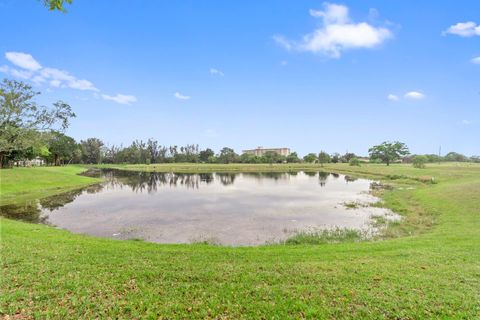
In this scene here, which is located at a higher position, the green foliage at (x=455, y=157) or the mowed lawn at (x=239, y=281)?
the green foliage at (x=455, y=157)

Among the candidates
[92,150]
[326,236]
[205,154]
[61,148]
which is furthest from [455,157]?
[92,150]

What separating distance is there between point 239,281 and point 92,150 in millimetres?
135334

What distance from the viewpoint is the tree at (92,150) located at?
120 m

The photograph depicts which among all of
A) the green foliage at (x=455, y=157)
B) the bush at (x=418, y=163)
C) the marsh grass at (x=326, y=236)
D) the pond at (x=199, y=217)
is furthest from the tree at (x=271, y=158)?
the marsh grass at (x=326, y=236)

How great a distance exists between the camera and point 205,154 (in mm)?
131875

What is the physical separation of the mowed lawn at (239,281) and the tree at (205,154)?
120732mm

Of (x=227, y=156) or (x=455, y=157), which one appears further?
(x=455, y=157)

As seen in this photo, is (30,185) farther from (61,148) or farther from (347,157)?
(347,157)

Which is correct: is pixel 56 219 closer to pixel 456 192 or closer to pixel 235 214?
pixel 235 214

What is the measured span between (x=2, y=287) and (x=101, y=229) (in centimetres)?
1034

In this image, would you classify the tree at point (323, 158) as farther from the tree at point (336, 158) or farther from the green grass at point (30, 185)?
the green grass at point (30, 185)

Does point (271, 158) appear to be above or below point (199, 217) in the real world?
above

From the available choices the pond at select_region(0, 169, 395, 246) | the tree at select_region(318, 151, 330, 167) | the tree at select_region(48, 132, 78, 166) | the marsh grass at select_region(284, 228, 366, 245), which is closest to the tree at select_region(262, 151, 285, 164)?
the tree at select_region(318, 151, 330, 167)

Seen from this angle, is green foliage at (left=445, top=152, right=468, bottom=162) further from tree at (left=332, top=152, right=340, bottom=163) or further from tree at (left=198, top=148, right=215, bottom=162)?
tree at (left=198, top=148, right=215, bottom=162)
